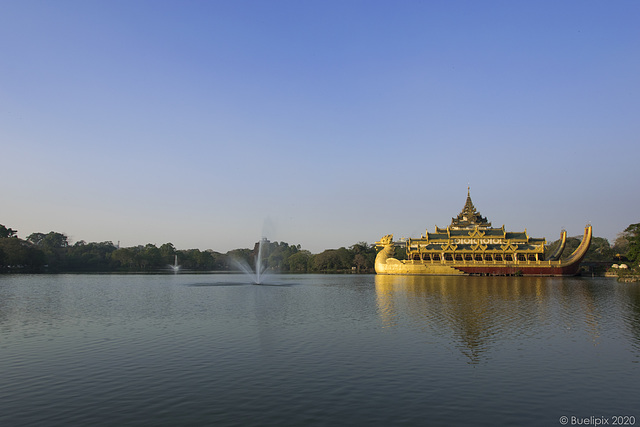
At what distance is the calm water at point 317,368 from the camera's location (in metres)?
12.9

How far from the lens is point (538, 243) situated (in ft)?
372

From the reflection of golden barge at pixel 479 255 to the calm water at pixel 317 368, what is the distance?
7802 cm

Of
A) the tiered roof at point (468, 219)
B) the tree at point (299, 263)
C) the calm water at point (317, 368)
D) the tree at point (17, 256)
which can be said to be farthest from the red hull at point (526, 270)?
the tree at point (17, 256)

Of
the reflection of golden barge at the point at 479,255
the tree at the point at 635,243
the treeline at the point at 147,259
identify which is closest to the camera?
the tree at the point at 635,243

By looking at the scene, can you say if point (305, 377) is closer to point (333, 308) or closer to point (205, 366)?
point (205, 366)

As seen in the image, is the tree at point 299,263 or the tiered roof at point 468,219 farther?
the tree at point 299,263

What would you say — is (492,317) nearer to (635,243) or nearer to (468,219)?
(635,243)

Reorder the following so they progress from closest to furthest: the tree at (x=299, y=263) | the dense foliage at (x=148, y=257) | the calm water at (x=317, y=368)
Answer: the calm water at (x=317, y=368), the dense foliage at (x=148, y=257), the tree at (x=299, y=263)

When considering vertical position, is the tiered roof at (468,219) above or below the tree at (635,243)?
above

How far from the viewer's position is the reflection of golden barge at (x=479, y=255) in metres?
106

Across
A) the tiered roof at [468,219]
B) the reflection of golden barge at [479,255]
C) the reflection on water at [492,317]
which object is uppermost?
the tiered roof at [468,219]

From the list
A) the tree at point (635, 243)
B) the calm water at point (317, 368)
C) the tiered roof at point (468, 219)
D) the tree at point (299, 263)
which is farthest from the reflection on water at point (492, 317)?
the tree at point (299, 263)

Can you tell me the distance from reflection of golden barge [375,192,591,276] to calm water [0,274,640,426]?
78018 mm

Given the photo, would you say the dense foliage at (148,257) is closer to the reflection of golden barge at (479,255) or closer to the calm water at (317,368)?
the reflection of golden barge at (479,255)
